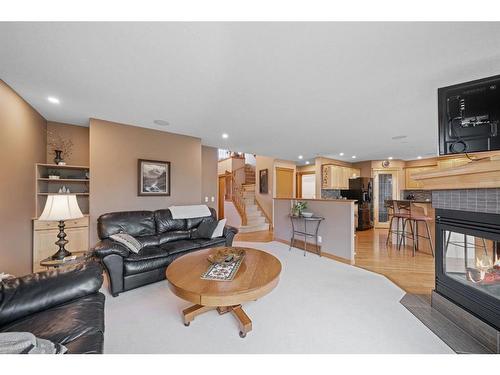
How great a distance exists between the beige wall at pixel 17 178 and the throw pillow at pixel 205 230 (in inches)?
87.1

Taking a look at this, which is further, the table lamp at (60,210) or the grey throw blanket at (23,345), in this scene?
the table lamp at (60,210)

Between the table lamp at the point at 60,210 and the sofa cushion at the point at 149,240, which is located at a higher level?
the table lamp at the point at 60,210

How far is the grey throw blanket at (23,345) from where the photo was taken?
2.72ft

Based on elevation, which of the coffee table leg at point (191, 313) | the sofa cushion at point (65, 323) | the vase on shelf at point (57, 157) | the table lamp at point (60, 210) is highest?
the vase on shelf at point (57, 157)

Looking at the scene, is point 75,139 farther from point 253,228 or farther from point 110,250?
point 253,228

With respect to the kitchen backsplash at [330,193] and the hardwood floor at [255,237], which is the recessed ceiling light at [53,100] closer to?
the hardwood floor at [255,237]

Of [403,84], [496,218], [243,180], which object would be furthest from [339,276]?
[243,180]

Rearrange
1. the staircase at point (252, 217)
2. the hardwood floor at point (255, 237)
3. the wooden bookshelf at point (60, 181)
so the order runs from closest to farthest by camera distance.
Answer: the wooden bookshelf at point (60, 181), the hardwood floor at point (255, 237), the staircase at point (252, 217)

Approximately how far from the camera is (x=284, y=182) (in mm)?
7383

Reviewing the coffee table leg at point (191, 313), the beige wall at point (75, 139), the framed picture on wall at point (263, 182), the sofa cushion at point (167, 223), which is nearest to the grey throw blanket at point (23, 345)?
the coffee table leg at point (191, 313)

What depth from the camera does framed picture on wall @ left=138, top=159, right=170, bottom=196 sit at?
145 inches

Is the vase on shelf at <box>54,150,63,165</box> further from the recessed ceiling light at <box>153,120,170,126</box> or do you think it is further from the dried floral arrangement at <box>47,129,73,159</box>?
the recessed ceiling light at <box>153,120,170,126</box>

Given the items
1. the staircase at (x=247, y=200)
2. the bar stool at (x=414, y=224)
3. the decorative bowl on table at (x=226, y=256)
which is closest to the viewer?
the decorative bowl on table at (x=226, y=256)

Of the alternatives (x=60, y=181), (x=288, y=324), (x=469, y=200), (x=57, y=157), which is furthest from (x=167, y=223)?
(x=469, y=200)
